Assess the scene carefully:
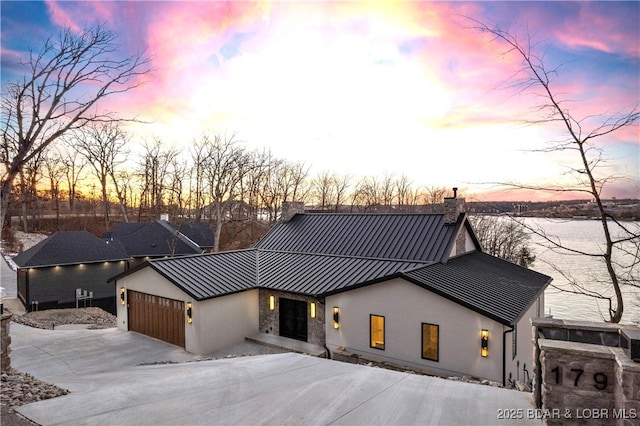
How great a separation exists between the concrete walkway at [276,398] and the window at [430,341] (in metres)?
3.42

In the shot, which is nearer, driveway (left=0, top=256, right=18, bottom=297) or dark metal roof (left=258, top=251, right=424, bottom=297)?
dark metal roof (left=258, top=251, right=424, bottom=297)

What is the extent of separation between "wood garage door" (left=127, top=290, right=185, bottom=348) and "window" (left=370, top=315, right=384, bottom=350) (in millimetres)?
6582

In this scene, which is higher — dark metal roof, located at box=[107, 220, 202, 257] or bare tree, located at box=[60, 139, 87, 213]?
bare tree, located at box=[60, 139, 87, 213]

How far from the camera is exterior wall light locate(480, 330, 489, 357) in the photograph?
938cm

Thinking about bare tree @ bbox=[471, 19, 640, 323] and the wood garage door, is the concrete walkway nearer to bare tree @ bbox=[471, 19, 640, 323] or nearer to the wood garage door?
bare tree @ bbox=[471, 19, 640, 323]

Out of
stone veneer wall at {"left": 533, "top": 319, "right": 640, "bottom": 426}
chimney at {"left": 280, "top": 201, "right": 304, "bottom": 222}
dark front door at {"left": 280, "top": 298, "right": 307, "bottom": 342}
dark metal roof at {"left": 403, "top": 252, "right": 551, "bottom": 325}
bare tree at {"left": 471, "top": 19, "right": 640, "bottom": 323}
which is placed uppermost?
bare tree at {"left": 471, "top": 19, "right": 640, "bottom": 323}

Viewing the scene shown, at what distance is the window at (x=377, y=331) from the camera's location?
11.1m

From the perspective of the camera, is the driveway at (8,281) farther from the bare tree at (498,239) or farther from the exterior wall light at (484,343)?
the bare tree at (498,239)

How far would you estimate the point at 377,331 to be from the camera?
36.9ft

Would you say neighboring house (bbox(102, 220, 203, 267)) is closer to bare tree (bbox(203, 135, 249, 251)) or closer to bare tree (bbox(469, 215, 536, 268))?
bare tree (bbox(203, 135, 249, 251))

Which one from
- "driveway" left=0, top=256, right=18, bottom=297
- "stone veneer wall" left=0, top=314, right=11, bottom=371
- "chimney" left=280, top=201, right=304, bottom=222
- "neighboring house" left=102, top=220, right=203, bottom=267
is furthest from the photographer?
"neighboring house" left=102, top=220, right=203, bottom=267

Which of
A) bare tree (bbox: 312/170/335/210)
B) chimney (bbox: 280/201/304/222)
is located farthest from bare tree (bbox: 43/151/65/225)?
chimney (bbox: 280/201/304/222)

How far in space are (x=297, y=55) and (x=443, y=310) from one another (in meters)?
12.5

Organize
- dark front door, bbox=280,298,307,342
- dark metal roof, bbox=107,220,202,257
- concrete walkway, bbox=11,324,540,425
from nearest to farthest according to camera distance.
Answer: concrete walkway, bbox=11,324,540,425, dark front door, bbox=280,298,307,342, dark metal roof, bbox=107,220,202,257
